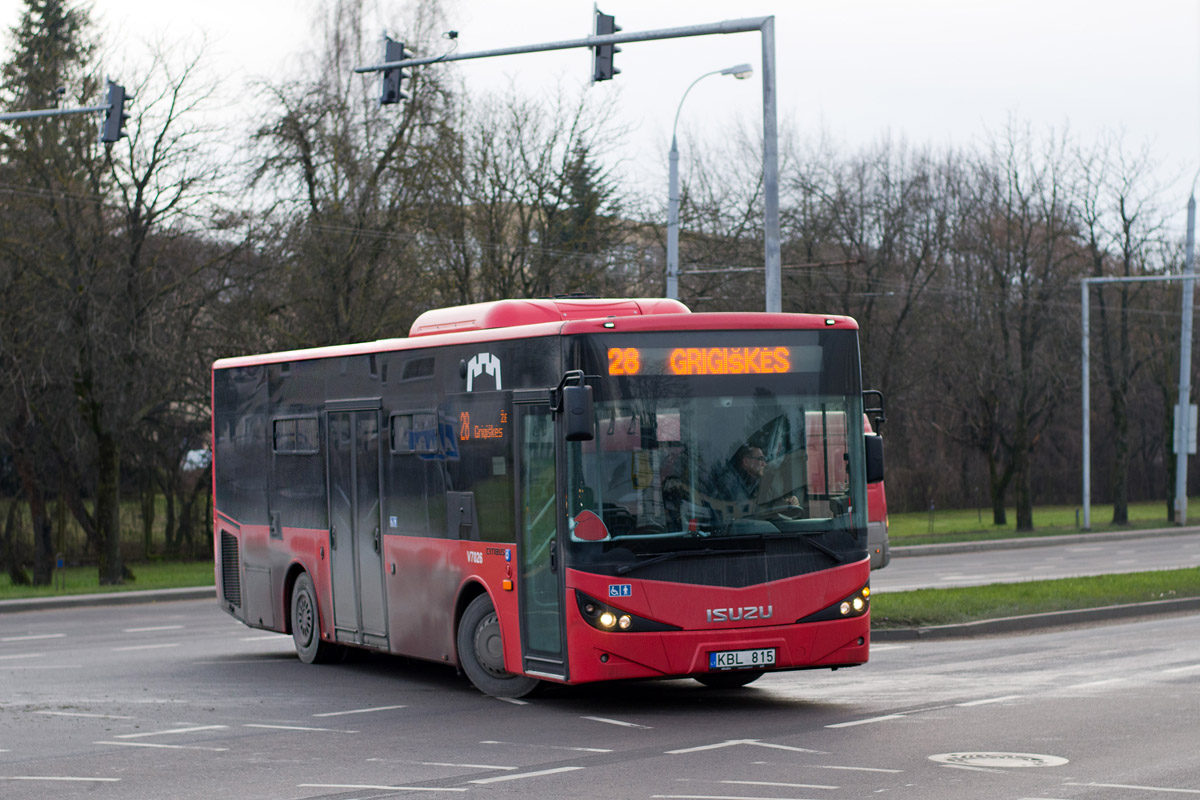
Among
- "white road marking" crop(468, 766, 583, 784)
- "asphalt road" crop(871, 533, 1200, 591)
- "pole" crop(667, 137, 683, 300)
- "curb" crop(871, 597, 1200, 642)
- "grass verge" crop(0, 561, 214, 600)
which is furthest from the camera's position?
"grass verge" crop(0, 561, 214, 600)

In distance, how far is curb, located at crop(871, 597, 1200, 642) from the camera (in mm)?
17219

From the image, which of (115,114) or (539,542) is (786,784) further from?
(115,114)

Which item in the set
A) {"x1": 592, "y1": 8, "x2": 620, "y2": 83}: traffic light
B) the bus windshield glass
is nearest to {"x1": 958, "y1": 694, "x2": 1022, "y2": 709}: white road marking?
the bus windshield glass

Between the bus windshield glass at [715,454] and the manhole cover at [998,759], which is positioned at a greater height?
the bus windshield glass at [715,454]

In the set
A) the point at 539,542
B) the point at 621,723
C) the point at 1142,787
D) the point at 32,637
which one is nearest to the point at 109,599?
the point at 32,637

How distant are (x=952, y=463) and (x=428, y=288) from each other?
3316 centimetres

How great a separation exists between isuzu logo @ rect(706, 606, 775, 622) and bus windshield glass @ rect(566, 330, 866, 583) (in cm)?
38

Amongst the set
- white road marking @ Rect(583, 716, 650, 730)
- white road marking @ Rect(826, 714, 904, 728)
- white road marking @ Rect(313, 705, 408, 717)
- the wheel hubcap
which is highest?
the wheel hubcap

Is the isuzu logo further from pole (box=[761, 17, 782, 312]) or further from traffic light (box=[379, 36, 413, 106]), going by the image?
traffic light (box=[379, 36, 413, 106])

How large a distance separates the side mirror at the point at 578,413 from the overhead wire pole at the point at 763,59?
6.13 meters

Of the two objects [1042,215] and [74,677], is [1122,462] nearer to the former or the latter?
[1042,215]

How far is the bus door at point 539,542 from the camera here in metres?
11.7

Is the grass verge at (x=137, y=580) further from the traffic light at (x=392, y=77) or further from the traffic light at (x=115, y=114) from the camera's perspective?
the traffic light at (x=392, y=77)

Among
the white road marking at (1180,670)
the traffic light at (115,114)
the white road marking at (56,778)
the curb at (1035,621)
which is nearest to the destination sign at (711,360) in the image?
the white road marking at (1180,670)
